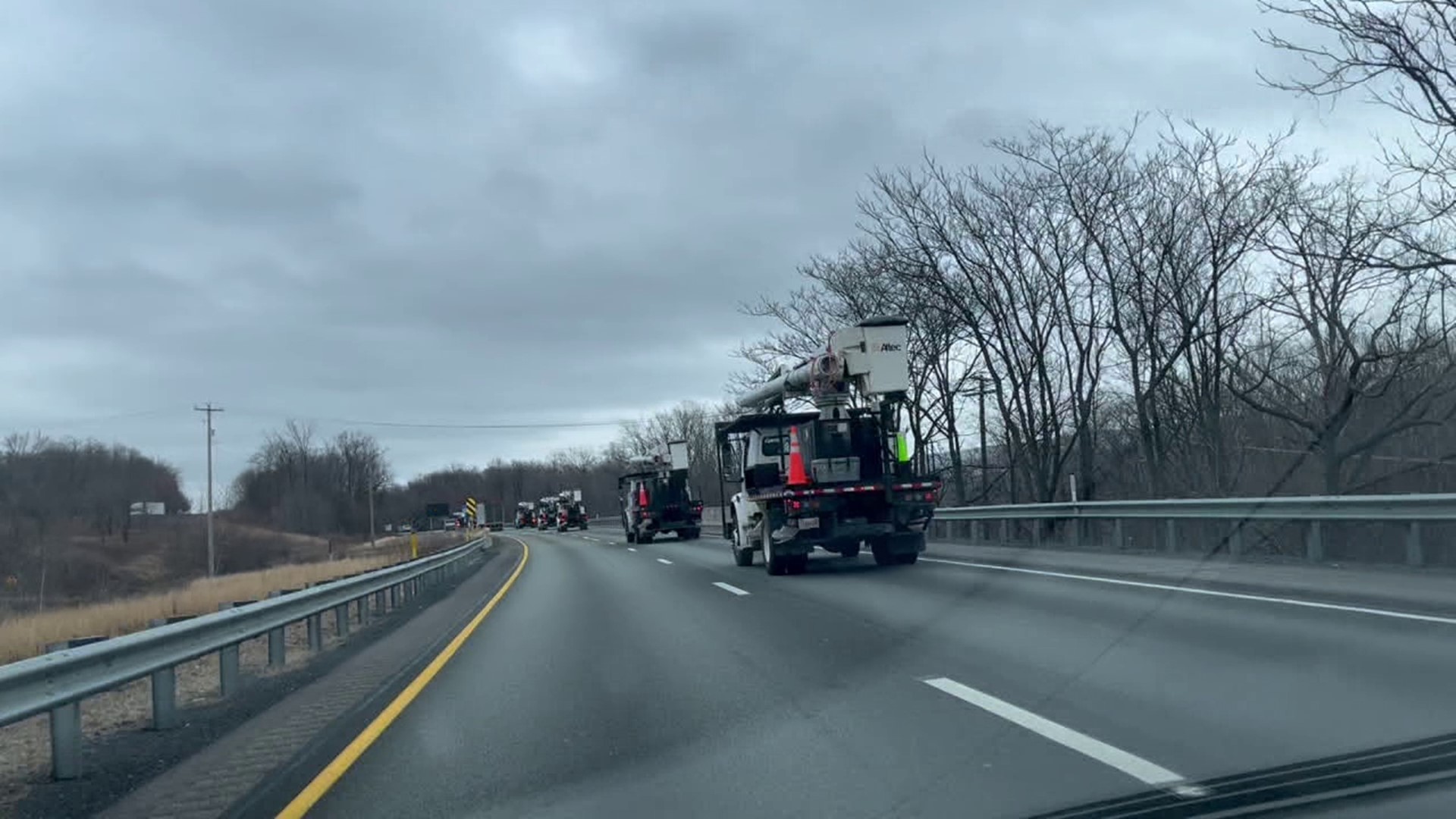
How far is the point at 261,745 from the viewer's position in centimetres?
859

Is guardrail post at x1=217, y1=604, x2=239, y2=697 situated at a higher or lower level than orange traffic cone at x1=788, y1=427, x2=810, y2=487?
lower

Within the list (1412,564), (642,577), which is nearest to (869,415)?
(642,577)

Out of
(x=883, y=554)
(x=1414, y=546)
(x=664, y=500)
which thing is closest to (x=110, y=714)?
(x=1414, y=546)

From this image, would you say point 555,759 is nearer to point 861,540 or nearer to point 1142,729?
point 1142,729

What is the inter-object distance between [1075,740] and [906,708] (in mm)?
1614

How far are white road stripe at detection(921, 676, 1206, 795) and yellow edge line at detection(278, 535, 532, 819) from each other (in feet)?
13.5

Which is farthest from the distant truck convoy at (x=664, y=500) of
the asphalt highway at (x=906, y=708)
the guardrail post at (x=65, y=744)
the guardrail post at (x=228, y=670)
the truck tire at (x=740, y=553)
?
the guardrail post at (x=65, y=744)

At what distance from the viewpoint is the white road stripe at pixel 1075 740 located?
20.4 ft

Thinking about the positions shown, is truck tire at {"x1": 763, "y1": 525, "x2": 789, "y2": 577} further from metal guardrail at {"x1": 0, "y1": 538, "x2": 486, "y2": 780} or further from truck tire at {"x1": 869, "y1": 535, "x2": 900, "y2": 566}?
metal guardrail at {"x1": 0, "y1": 538, "x2": 486, "y2": 780}

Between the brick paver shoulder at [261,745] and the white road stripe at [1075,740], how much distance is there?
15.1ft

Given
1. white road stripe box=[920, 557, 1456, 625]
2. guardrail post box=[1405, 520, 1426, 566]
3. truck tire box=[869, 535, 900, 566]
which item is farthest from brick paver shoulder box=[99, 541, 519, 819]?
guardrail post box=[1405, 520, 1426, 566]

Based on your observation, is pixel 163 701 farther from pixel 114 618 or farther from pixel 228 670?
pixel 114 618

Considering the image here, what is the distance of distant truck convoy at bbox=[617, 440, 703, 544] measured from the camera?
49906mm

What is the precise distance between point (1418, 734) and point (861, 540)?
15.5m
